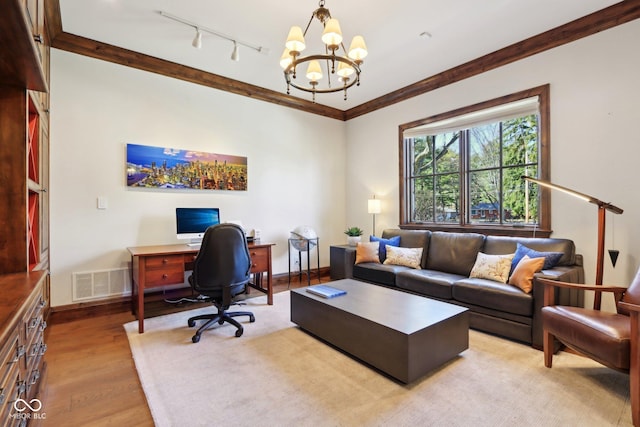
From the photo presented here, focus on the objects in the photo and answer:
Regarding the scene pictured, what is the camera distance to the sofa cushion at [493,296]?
2.50 meters

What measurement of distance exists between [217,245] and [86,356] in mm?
1283

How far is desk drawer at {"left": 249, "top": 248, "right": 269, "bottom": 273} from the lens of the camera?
11.5 ft

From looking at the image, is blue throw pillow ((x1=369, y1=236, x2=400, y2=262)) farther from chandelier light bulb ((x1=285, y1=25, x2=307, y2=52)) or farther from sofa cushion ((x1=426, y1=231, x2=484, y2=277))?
chandelier light bulb ((x1=285, y1=25, x2=307, y2=52))

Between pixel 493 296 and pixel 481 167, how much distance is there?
1.85 meters

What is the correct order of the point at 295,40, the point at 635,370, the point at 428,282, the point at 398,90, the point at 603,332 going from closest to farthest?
1. the point at 635,370
2. the point at 603,332
3. the point at 295,40
4. the point at 428,282
5. the point at 398,90

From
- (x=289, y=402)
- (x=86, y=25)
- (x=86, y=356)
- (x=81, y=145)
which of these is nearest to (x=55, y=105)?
(x=81, y=145)

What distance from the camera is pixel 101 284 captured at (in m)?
3.36

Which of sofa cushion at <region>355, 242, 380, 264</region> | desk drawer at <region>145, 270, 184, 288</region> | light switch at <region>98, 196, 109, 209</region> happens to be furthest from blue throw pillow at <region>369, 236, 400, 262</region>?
light switch at <region>98, 196, 109, 209</region>

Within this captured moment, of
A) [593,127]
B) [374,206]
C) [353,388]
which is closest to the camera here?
[353,388]

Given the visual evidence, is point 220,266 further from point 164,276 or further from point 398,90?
point 398,90

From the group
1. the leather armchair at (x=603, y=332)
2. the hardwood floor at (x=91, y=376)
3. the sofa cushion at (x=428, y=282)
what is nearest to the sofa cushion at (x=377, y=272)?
the sofa cushion at (x=428, y=282)

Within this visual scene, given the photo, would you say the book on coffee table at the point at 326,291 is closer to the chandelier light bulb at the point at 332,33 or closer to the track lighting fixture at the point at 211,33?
the chandelier light bulb at the point at 332,33

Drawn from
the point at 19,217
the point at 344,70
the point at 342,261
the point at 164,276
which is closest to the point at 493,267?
the point at 342,261

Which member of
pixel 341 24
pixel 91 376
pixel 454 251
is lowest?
pixel 91 376
